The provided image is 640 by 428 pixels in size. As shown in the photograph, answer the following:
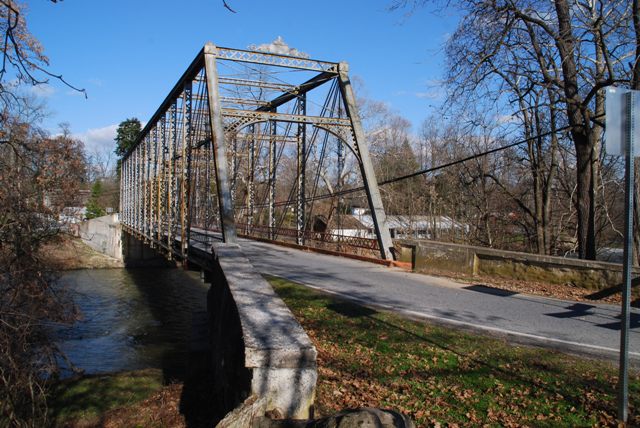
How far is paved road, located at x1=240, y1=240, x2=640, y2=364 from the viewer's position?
6250 millimetres

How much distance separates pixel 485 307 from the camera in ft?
26.9

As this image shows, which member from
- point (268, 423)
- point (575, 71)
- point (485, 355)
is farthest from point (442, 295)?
point (575, 71)

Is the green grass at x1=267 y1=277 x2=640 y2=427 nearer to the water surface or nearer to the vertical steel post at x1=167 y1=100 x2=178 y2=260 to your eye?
the water surface

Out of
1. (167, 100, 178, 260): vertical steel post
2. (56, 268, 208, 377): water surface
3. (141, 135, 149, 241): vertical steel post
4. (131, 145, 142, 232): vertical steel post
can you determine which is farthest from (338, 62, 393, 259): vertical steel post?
(131, 145, 142, 232): vertical steel post

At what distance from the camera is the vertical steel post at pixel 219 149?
12.9 meters

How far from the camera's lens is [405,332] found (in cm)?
670

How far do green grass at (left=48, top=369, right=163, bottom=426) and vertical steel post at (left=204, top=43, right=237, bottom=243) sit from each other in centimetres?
373

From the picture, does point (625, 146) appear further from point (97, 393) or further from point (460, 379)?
point (97, 393)

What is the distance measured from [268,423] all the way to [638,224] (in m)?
10.4

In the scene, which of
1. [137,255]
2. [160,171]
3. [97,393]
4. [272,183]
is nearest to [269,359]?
[97,393]

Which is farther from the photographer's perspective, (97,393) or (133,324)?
(133,324)

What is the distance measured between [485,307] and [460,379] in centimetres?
336

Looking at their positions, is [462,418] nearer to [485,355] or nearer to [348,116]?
[485,355]

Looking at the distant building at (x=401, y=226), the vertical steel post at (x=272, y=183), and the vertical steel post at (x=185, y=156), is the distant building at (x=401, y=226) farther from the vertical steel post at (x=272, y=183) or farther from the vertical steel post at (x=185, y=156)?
the vertical steel post at (x=185, y=156)
